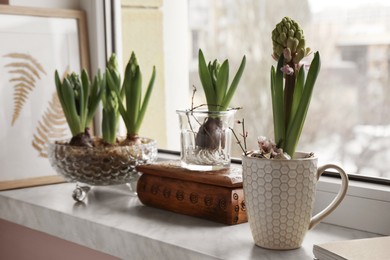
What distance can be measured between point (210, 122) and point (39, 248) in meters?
0.60

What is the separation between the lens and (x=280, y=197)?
91cm

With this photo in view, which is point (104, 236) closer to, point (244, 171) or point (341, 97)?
point (244, 171)

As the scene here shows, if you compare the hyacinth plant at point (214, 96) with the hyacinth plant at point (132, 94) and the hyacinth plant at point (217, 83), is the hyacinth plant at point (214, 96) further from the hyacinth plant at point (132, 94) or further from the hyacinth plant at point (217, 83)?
the hyacinth plant at point (132, 94)

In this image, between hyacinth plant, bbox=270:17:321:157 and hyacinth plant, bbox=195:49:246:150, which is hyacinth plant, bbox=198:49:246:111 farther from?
hyacinth plant, bbox=270:17:321:157

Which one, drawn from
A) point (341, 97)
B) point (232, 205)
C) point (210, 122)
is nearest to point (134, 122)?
point (210, 122)

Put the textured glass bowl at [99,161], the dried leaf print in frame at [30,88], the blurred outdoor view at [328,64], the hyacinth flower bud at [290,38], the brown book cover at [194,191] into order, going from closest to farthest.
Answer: the hyacinth flower bud at [290,38], the brown book cover at [194,191], the textured glass bowl at [99,161], the dried leaf print in frame at [30,88], the blurred outdoor view at [328,64]

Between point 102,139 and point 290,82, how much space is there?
57 centimetres

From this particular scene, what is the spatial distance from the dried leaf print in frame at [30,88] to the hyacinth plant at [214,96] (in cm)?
49

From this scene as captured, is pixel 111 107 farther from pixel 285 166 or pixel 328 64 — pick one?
pixel 328 64

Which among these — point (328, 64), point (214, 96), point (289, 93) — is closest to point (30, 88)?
point (214, 96)

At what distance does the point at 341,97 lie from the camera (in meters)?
2.29

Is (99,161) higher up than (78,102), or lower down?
lower down

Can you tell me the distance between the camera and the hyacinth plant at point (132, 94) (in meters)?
1.32

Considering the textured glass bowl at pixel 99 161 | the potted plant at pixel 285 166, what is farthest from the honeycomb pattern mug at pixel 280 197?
the textured glass bowl at pixel 99 161
